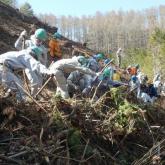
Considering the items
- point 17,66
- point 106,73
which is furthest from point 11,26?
point 17,66

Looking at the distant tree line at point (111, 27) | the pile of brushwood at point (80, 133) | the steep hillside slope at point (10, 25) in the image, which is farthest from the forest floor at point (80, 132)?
the distant tree line at point (111, 27)

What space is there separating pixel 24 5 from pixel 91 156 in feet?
184

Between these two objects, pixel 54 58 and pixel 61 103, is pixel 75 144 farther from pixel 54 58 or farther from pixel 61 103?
pixel 54 58

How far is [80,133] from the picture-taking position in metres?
7.27

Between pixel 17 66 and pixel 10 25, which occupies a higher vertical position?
pixel 17 66

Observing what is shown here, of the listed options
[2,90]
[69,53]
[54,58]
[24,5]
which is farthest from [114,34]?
[2,90]

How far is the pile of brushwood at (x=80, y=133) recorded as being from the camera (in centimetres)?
645

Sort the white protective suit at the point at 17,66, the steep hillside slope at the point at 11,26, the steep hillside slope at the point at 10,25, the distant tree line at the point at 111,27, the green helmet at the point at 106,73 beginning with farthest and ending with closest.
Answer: the distant tree line at the point at 111,27
the steep hillside slope at the point at 11,26
the steep hillside slope at the point at 10,25
the green helmet at the point at 106,73
the white protective suit at the point at 17,66

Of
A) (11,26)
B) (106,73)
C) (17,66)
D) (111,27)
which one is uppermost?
(17,66)

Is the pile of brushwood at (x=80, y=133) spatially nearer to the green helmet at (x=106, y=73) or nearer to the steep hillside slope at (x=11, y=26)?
the green helmet at (x=106, y=73)

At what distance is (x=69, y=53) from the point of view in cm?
2886

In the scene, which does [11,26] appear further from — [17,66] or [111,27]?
[111,27]

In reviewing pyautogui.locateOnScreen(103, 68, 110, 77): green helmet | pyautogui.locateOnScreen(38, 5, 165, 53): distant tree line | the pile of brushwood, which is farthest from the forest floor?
pyautogui.locateOnScreen(38, 5, 165, 53): distant tree line

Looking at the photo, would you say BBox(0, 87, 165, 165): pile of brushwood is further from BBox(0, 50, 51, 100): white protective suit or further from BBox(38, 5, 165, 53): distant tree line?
BBox(38, 5, 165, 53): distant tree line
